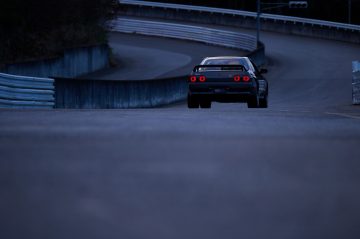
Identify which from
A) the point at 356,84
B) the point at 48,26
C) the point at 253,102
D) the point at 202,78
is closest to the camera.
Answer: the point at 202,78

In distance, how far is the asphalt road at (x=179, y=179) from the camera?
4289 mm

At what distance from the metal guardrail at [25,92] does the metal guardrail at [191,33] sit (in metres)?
38.1

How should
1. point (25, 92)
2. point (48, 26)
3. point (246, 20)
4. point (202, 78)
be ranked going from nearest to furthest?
point (202, 78), point (25, 92), point (48, 26), point (246, 20)

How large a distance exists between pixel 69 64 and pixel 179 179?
117ft

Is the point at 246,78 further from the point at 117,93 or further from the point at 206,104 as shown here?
the point at 117,93

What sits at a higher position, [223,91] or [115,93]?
[223,91]

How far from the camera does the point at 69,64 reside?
41.0 m

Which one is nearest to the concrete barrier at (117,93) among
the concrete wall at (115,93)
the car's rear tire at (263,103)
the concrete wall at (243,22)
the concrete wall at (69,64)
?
the concrete wall at (115,93)

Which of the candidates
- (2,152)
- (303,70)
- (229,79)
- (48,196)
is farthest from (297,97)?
(48,196)

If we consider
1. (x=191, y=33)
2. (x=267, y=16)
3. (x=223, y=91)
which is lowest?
(x=191, y=33)

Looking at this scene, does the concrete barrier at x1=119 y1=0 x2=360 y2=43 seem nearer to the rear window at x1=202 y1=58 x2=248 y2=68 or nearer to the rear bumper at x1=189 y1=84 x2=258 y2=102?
the rear window at x1=202 y1=58 x2=248 y2=68

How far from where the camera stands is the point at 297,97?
39250 millimetres

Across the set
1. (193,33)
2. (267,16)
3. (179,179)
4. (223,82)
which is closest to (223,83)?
(223,82)

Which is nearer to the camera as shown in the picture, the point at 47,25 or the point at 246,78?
the point at 246,78
